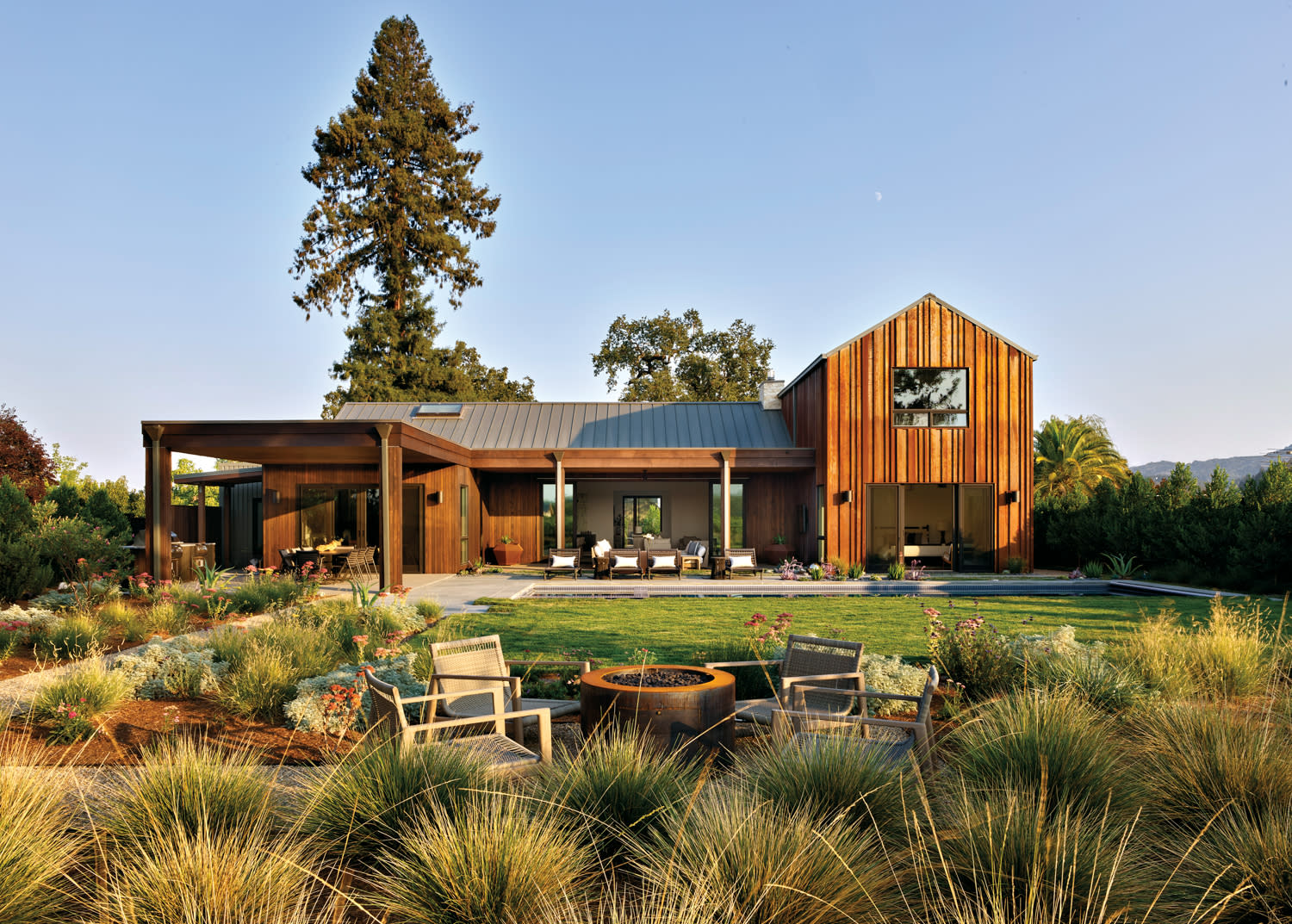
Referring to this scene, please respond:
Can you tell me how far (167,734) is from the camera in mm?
4551

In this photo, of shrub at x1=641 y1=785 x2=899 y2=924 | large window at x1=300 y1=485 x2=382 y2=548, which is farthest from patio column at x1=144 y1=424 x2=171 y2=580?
shrub at x1=641 y1=785 x2=899 y2=924

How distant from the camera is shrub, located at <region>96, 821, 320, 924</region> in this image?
215 centimetres

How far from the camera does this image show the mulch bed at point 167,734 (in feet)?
13.8

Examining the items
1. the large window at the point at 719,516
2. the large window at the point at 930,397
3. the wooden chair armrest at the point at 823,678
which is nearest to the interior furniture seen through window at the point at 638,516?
the large window at the point at 719,516

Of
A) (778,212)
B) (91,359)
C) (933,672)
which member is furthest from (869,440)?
(91,359)

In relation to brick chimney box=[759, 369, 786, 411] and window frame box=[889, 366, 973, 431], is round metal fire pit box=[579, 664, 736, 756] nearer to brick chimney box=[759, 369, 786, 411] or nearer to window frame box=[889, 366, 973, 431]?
window frame box=[889, 366, 973, 431]

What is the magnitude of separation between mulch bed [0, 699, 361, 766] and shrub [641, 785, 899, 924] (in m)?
2.64

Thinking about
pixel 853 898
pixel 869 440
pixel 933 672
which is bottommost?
pixel 853 898

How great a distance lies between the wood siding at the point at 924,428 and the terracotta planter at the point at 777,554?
7.97 feet

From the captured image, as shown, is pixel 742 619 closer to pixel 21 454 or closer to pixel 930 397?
pixel 930 397

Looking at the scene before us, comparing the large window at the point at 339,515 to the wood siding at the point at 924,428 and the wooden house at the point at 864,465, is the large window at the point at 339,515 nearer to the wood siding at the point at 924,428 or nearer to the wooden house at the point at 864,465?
the wooden house at the point at 864,465

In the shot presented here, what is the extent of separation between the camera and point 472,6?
13.3 metres

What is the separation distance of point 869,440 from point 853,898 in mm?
15193

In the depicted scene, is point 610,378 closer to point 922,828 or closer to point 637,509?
point 637,509
